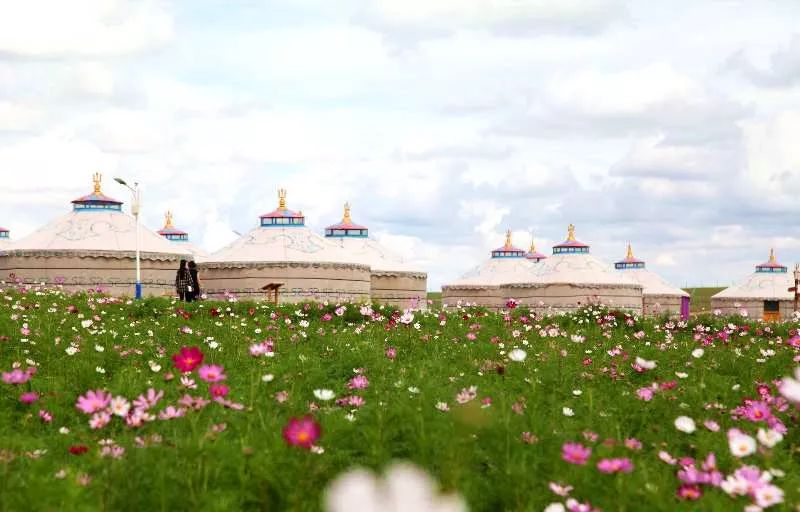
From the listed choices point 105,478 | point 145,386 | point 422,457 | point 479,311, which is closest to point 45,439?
point 145,386

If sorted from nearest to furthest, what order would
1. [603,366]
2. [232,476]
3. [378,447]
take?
[232,476]
[378,447]
[603,366]

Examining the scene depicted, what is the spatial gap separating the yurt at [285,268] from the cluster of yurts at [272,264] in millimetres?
48

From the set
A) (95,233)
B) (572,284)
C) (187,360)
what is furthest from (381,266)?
(187,360)

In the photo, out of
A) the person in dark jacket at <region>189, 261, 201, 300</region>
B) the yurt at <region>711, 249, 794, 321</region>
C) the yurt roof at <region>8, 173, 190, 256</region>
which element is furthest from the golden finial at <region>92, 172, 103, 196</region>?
the yurt at <region>711, 249, 794, 321</region>

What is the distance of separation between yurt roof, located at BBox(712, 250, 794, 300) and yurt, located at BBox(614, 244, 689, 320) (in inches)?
106

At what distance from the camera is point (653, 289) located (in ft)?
206

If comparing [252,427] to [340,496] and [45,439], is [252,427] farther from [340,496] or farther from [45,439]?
[340,496]

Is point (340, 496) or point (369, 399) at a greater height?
point (340, 496)

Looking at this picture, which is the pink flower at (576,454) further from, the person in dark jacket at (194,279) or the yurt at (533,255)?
the yurt at (533,255)

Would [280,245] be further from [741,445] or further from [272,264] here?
[741,445]

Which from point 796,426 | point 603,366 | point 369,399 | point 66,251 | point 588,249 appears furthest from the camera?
point 588,249

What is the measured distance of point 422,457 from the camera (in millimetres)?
5184

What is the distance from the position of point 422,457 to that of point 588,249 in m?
48.8

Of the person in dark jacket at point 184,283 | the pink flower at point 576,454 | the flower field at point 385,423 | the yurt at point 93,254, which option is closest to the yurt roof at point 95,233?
the yurt at point 93,254
